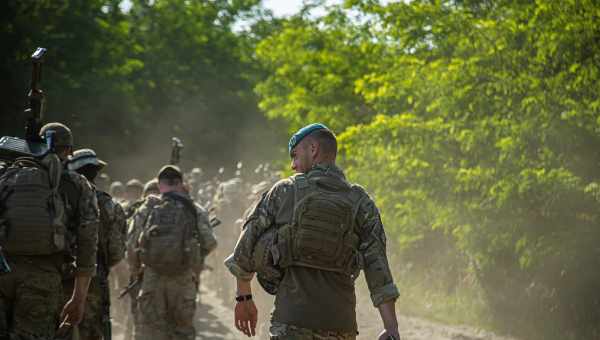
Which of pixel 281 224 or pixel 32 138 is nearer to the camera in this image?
pixel 281 224

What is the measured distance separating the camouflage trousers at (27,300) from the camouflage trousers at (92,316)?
1808mm

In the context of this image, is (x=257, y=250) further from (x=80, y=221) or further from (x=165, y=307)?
(x=165, y=307)

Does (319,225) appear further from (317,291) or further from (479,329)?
(479,329)

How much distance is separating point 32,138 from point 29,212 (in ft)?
2.04

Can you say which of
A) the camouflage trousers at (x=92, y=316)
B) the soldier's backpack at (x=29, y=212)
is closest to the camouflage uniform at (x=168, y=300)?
the camouflage trousers at (x=92, y=316)

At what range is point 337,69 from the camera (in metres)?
26.1

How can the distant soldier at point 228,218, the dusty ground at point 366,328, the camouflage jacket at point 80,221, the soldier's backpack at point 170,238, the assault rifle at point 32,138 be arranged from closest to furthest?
the assault rifle at point 32,138
the camouflage jacket at point 80,221
the soldier's backpack at point 170,238
the dusty ground at point 366,328
the distant soldier at point 228,218

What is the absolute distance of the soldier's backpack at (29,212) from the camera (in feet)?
21.5

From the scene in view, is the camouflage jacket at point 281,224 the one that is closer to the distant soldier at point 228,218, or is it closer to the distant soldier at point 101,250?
the distant soldier at point 101,250

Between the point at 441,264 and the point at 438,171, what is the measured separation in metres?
4.79

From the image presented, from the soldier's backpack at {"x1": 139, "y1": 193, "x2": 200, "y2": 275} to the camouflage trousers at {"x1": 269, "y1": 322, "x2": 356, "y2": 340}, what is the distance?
4472mm

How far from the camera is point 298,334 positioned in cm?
584

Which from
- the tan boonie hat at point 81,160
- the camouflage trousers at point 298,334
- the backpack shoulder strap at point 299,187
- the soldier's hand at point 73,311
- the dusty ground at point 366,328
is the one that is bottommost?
the camouflage trousers at point 298,334

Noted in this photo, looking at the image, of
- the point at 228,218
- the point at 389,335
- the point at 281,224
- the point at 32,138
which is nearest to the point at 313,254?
the point at 281,224
